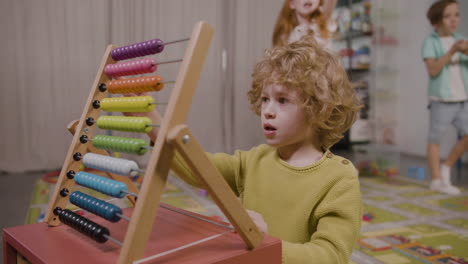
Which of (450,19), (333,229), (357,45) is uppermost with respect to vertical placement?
(450,19)

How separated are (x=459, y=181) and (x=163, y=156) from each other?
119 inches

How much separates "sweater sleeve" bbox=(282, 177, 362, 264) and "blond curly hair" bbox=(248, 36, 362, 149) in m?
0.17

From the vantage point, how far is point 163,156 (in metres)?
0.66

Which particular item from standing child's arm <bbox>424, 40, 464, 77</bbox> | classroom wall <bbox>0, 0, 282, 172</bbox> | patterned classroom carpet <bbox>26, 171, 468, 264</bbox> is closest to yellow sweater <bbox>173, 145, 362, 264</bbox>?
patterned classroom carpet <bbox>26, 171, 468, 264</bbox>

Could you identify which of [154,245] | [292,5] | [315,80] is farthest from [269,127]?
[292,5]

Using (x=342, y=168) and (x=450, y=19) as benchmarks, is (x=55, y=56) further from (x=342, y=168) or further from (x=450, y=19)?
(x=450, y=19)

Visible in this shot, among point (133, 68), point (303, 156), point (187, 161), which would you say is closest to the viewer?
point (187, 161)

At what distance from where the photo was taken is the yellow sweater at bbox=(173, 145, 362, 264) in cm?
81

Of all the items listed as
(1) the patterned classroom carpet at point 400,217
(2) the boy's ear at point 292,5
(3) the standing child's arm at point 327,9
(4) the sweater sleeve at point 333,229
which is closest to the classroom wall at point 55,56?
(1) the patterned classroom carpet at point 400,217

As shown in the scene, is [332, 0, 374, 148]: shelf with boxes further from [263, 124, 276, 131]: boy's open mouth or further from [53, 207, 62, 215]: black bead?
[53, 207, 62, 215]: black bead

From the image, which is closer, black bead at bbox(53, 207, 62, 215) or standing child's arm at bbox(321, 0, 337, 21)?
black bead at bbox(53, 207, 62, 215)

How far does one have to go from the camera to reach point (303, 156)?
1.03m

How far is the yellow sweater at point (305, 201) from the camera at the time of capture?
0.81 m

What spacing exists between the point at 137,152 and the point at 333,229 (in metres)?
0.42
